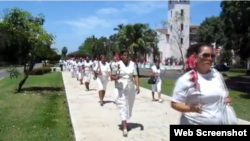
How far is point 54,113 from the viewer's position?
10.1 meters

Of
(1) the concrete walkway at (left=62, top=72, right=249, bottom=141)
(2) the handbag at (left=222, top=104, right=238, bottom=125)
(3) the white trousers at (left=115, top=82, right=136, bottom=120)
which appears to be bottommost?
(1) the concrete walkway at (left=62, top=72, right=249, bottom=141)

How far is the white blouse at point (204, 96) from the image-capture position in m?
3.35

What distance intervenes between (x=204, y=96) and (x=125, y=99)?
4304mm

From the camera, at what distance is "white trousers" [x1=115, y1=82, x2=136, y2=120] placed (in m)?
7.49

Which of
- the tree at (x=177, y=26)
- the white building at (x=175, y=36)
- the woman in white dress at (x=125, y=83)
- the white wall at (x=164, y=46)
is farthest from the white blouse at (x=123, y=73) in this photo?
the white wall at (x=164, y=46)

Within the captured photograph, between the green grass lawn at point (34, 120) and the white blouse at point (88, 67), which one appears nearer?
the green grass lawn at point (34, 120)

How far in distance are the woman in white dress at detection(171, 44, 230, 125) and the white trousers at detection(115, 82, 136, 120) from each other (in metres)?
4.01

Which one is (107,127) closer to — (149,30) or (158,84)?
(158,84)

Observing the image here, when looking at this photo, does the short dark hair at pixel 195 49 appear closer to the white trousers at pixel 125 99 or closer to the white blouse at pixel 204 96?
the white blouse at pixel 204 96

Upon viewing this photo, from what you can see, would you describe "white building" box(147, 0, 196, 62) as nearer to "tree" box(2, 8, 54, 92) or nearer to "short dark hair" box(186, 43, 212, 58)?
"tree" box(2, 8, 54, 92)

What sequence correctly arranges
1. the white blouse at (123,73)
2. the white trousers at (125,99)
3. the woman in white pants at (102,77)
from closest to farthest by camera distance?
the white trousers at (125,99) → the white blouse at (123,73) → the woman in white pants at (102,77)

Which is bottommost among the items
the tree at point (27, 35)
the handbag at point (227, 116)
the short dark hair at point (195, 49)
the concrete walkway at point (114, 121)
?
the concrete walkway at point (114, 121)

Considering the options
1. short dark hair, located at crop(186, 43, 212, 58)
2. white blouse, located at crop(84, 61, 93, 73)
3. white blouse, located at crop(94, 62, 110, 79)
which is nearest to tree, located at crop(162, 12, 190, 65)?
white blouse, located at crop(84, 61, 93, 73)

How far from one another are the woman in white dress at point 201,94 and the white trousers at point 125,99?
13.2 feet
